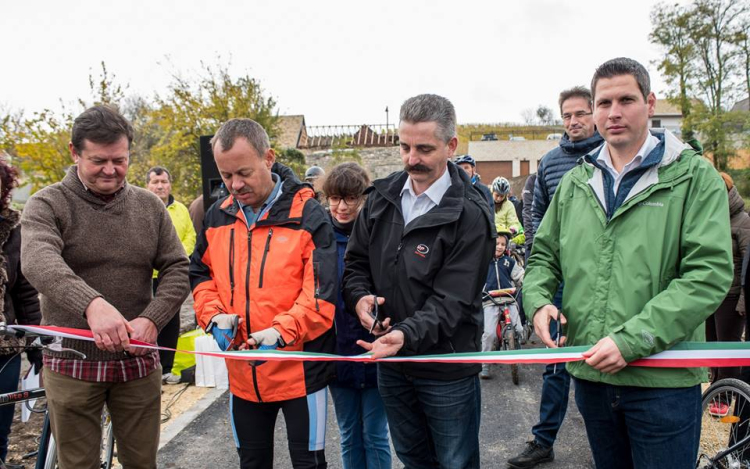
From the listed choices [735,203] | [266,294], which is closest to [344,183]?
[266,294]

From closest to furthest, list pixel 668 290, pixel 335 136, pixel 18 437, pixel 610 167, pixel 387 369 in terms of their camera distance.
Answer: pixel 668 290 < pixel 610 167 < pixel 387 369 < pixel 18 437 < pixel 335 136

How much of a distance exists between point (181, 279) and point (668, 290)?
93.0 inches

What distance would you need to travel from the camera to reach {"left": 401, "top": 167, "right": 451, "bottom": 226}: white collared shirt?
103 inches

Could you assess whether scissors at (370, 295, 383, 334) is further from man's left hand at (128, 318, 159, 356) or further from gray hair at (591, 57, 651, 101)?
gray hair at (591, 57, 651, 101)

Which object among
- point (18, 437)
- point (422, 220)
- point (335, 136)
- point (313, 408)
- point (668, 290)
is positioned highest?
point (335, 136)

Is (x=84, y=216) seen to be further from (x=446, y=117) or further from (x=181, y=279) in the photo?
(x=446, y=117)

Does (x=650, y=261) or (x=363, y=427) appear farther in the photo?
(x=363, y=427)

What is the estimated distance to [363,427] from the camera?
3352 mm

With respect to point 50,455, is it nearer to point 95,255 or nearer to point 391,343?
point 95,255

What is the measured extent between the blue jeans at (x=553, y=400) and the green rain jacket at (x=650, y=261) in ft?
5.63

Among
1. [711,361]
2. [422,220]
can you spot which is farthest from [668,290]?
[422,220]

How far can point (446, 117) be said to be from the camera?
8.36 ft

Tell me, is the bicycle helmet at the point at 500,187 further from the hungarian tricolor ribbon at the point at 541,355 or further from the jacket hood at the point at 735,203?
the hungarian tricolor ribbon at the point at 541,355

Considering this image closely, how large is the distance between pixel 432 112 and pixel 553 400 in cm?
257
